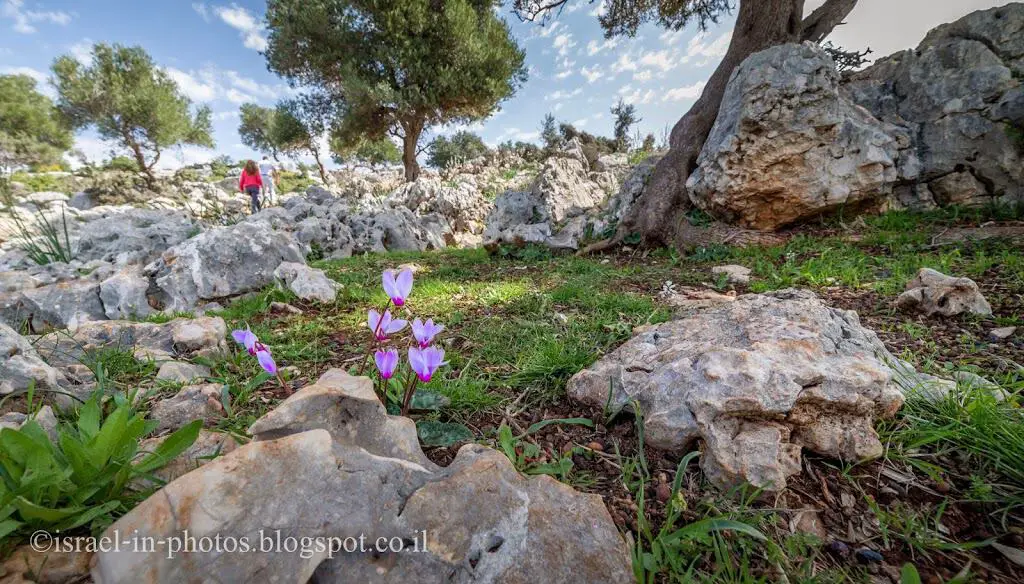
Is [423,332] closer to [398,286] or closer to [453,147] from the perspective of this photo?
[398,286]

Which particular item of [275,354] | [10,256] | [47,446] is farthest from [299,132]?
[47,446]

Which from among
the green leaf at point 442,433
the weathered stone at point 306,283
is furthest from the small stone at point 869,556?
the weathered stone at point 306,283

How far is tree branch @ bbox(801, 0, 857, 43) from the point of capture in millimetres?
6469

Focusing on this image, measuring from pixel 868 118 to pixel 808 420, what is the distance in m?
6.60

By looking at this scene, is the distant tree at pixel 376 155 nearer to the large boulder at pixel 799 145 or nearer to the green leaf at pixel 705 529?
the large boulder at pixel 799 145

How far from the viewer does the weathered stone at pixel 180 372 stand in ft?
6.22

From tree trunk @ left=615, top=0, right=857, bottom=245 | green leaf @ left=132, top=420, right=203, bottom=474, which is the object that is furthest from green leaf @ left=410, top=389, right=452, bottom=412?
tree trunk @ left=615, top=0, right=857, bottom=245

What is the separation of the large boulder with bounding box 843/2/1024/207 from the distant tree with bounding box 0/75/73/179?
161 ft

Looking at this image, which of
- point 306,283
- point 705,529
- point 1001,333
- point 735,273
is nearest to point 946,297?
point 1001,333

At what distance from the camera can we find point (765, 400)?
1.28 meters

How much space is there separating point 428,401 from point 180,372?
1398 mm

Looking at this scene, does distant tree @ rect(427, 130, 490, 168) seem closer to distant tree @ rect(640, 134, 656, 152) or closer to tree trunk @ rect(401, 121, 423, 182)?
tree trunk @ rect(401, 121, 423, 182)

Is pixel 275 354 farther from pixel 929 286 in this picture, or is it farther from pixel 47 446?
pixel 929 286

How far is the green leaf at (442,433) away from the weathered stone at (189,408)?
2.97ft
